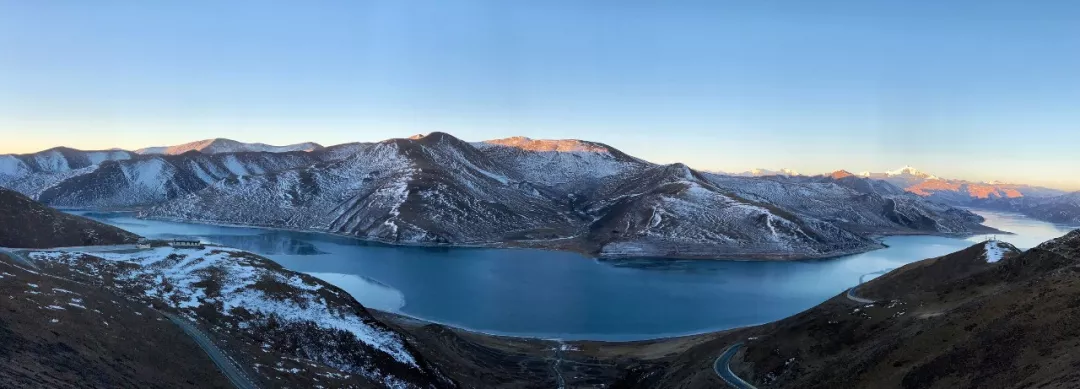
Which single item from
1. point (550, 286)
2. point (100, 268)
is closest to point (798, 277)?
point (550, 286)

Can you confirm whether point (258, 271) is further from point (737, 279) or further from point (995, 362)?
point (737, 279)

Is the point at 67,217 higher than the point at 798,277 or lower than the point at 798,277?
higher

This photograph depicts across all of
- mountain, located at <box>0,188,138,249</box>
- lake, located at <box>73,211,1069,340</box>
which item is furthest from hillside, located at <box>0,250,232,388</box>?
lake, located at <box>73,211,1069,340</box>

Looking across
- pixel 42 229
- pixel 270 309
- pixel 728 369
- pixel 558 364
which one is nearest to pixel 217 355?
pixel 270 309

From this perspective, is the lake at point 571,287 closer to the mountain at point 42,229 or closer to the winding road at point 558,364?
the winding road at point 558,364

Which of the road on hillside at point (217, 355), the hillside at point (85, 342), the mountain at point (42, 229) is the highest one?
the mountain at point (42, 229)

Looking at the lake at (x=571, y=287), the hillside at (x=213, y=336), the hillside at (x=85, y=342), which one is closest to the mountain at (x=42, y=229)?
the hillside at (x=213, y=336)

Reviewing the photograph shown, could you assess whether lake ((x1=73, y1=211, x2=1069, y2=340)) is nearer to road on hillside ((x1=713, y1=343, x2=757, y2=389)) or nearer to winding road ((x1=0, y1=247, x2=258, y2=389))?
road on hillside ((x1=713, y1=343, x2=757, y2=389))
